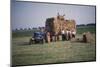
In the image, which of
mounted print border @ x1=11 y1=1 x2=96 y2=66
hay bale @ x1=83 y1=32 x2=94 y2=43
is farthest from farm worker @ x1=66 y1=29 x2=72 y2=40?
hay bale @ x1=83 y1=32 x2=94 y2=43

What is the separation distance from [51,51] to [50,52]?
0.7 inches

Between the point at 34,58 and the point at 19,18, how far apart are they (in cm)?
53

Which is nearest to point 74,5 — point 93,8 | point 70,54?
point 93,8

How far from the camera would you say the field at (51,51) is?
7.72 feet

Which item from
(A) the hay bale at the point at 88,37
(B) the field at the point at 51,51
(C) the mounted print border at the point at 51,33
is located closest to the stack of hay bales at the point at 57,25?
(C) the mounted print border at the point at 51,33

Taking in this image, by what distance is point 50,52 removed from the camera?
2.50 meters

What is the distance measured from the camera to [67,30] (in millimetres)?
2574

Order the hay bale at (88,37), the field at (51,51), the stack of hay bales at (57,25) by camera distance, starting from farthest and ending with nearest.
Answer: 1. the hay bale at (88,37)
2. the stack of hay bales at (57,25)
3. the field at (51,51)

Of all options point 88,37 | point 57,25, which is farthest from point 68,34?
point 88,37

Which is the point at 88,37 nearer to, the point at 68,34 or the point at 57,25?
the point at 68,34

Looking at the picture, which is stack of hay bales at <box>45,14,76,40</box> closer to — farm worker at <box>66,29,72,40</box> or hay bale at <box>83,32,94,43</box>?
farm worker at <box>66,29,72,40</box>

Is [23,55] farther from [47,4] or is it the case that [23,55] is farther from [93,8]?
[93,8]

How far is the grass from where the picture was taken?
2.35 meters

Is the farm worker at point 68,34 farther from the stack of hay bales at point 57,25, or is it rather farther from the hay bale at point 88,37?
the hay bale at point 88,37
